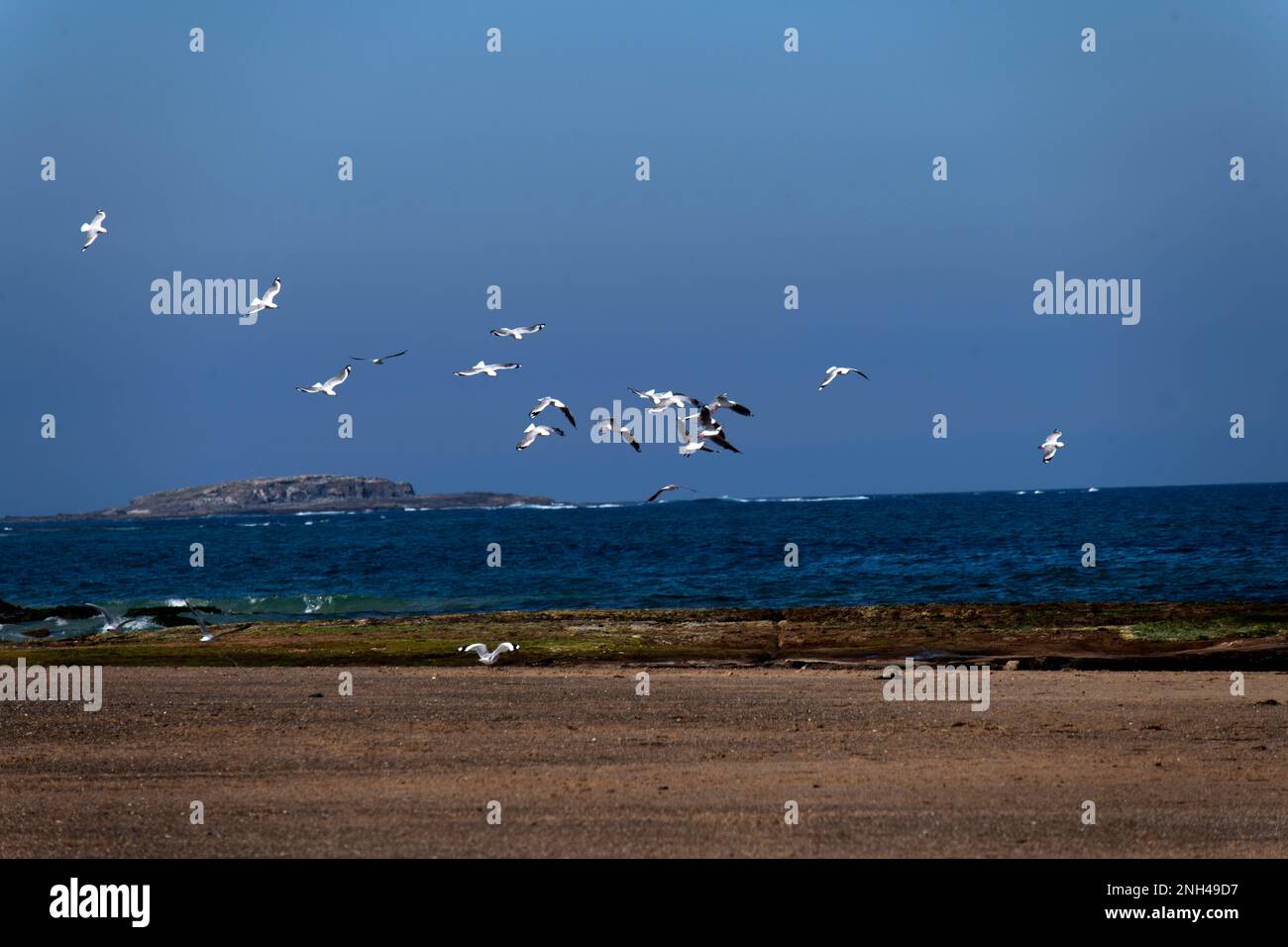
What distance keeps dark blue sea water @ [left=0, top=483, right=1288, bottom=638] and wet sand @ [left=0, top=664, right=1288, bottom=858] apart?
70.2 feet

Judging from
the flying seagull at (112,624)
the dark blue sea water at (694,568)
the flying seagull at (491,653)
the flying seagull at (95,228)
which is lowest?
the flying seagull at (491,653)

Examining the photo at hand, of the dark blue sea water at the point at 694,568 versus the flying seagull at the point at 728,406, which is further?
the dark blue sea water at the point at 694,568

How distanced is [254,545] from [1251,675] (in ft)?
284

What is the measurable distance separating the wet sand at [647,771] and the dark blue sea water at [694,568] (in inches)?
843

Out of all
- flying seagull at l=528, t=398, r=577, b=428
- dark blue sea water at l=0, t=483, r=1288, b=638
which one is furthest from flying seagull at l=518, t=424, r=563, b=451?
dark blue sea water at l=0, t=483, r=1288, b=638

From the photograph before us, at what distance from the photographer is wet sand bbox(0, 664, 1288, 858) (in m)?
11.6

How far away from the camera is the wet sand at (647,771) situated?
38.2 feet

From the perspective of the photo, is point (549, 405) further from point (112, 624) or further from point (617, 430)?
point (112, 624)

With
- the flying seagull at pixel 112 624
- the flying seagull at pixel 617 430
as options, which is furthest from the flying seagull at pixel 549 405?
the flying seagull at pixel 112 624

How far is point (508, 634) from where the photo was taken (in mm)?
30391

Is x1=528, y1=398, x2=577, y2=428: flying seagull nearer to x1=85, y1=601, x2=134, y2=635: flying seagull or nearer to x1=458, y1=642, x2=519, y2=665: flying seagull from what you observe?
x1=458, y1=642, x2=519, y2=665: flying seagull

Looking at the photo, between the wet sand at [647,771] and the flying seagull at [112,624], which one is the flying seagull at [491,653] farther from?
the flying seagull at [112,624]
